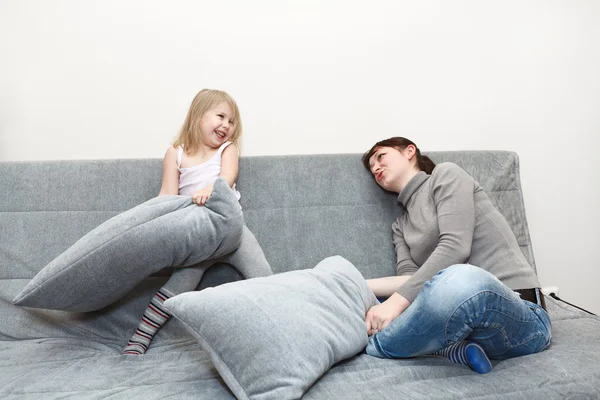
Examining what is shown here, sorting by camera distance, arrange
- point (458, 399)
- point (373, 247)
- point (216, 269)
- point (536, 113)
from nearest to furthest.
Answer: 1. point (458, 399)
2. point (216, 269)
3. point (373, 247)
4. point (536, 113)

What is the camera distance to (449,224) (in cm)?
140

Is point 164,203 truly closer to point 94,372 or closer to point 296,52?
point 94,372

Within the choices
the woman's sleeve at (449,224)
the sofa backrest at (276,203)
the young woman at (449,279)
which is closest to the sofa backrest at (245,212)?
the sofa backrest at (276,203)

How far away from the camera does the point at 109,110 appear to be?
74.0 inches

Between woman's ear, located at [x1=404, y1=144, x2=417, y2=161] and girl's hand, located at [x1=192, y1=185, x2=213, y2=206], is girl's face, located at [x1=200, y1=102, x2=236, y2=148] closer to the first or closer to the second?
girl's hand, located at [x1=192, y1=185, x2=213, y2=206]

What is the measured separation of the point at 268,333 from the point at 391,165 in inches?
34.5

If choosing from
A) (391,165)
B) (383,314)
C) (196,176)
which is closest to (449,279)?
(383,314)

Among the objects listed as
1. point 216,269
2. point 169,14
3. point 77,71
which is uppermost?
point 169,14

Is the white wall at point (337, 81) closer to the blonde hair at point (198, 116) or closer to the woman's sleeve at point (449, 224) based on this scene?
the blonde hair at point (198, 116)

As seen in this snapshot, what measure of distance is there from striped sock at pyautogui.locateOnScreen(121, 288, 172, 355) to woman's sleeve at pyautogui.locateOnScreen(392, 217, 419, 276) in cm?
76

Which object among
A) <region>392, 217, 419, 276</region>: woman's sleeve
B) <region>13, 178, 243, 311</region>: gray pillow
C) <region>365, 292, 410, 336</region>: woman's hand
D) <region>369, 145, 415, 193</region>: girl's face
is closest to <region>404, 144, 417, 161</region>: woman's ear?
<region>369, 145, 415, 193</region>: girl's face

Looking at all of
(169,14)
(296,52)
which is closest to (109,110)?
(169,14)

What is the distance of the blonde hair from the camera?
1745 mm

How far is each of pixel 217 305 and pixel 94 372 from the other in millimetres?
395
